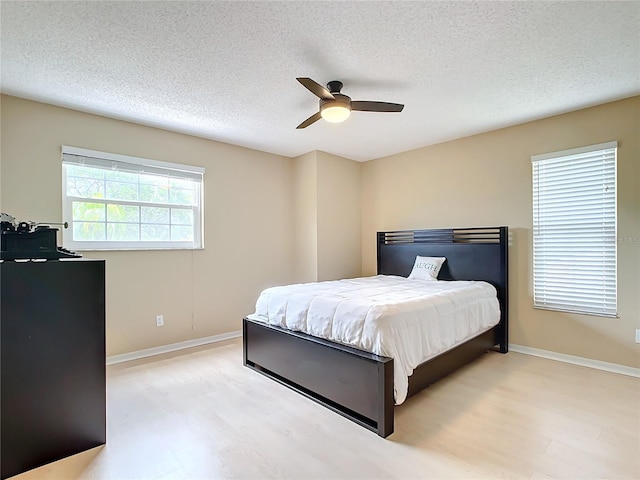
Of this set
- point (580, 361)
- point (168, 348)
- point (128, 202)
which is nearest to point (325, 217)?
point (128, 202)

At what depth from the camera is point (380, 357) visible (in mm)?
2082

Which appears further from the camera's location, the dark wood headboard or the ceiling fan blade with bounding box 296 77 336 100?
the dark wood headboard

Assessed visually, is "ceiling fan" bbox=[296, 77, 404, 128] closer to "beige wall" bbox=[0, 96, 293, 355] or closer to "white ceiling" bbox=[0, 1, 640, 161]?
"white ceiling" bbox=[0, 1, 640, 161]

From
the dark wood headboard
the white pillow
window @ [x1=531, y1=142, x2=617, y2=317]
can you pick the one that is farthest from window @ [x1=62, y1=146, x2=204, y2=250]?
window @ [x1=531, y1=142, x2=617, y2=317]

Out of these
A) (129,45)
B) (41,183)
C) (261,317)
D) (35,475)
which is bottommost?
(35,475)

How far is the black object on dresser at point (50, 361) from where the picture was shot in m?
1.70

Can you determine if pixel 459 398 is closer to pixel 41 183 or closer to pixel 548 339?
pixel 548 339

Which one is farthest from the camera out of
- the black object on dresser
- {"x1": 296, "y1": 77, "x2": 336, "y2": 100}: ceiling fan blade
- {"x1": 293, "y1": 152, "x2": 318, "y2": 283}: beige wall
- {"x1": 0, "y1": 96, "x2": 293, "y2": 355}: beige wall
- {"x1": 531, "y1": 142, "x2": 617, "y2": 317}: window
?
{"x1": 293, "y1": 152, "x2": 318, "y2": 283}: beige wall

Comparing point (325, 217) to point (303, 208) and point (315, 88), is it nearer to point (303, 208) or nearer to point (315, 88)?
point (303, 208)

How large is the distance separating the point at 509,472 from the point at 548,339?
87.2 inches

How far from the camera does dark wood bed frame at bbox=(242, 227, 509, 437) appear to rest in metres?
2.09

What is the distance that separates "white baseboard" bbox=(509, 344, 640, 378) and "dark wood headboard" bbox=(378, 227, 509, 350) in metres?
0.23

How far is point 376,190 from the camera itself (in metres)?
5.02

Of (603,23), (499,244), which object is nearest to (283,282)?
(499,244)
